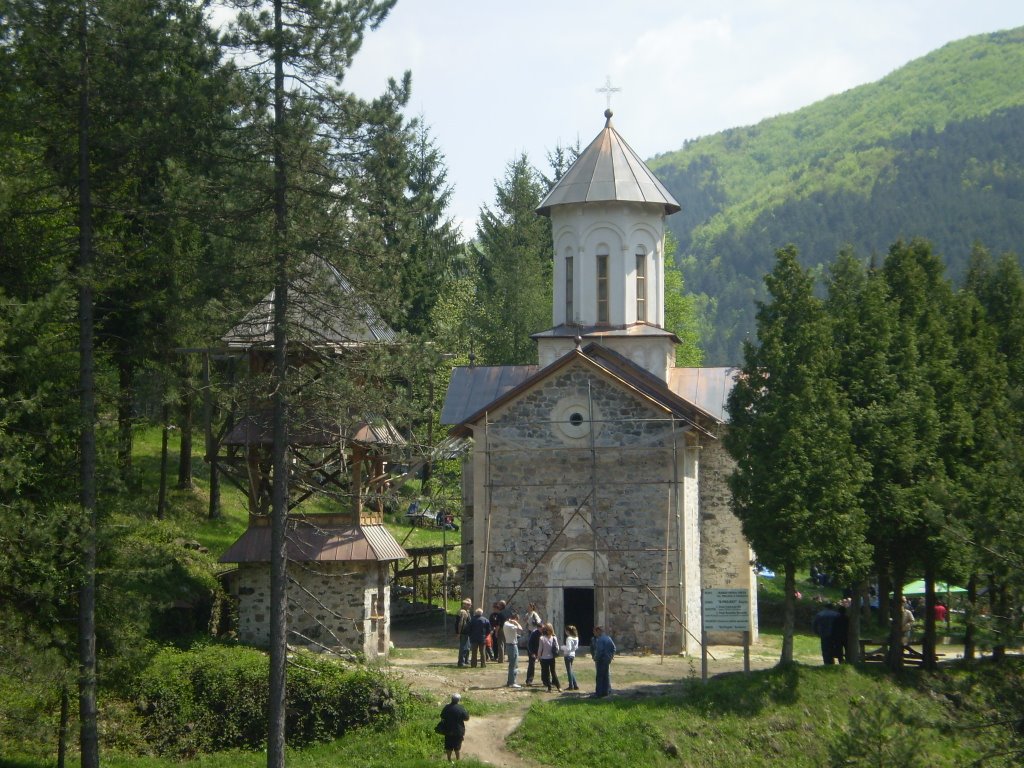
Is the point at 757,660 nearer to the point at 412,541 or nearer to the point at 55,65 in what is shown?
the point at 412,541

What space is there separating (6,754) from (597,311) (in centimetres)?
1587

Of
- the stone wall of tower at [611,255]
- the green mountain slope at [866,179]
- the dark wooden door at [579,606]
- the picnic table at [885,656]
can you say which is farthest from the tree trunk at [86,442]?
the green mountain slope at [866,179]

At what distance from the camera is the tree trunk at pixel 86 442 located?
15.5m

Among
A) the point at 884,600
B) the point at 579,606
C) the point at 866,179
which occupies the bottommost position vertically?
the point at 884,600

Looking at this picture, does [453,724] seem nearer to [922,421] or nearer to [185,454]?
[922,421]

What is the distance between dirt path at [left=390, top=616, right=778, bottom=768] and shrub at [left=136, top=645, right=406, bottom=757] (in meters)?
1.28

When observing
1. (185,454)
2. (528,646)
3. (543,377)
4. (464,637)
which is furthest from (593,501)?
(185,454)

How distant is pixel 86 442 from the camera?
16.1 m

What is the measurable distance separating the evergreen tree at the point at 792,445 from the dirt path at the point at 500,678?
2.45 meters

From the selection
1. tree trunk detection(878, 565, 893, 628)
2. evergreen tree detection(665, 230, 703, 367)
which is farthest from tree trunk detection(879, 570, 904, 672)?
evergreen tree detection(665, 230, 703, 367)

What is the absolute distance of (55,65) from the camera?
53.5 feet

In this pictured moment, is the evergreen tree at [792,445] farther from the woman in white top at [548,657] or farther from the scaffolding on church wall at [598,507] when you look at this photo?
the woman in white top at [548,657]

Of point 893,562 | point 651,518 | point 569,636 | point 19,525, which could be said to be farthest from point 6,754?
point 893,562

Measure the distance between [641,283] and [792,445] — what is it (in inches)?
360
